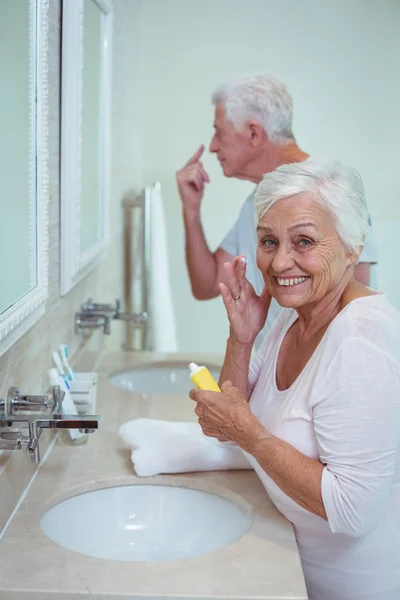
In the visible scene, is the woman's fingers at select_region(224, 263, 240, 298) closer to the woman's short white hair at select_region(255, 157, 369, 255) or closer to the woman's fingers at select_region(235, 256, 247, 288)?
the woman's fingers at select_region(235, 256, 247, 288)

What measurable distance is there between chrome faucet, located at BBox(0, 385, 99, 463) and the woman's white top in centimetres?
30

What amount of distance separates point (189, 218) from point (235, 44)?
976mm

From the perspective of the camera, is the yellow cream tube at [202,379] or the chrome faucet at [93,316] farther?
the chrome faucet at [93,316]

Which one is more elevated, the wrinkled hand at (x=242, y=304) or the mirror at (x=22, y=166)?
the mirror at (x=22, y=166)

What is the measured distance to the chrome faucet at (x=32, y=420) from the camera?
4.16 ft

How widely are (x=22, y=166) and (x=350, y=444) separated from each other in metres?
0.68

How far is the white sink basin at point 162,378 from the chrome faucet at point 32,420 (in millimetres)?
833

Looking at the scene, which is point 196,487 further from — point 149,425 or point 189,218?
point 189,218

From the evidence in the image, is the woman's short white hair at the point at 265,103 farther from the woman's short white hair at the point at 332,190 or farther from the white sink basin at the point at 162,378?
the woman's short white hair at the point at 332,190

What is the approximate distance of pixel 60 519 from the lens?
1365 mm

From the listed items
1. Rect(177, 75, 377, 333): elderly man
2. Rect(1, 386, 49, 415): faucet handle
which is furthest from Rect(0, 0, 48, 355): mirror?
Rect(177, 75, 377, 333): elderly man

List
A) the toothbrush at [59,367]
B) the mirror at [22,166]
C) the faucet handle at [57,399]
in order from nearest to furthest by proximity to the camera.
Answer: the mirror at [22,166], the faucet handle at [57,399], the toothbrush at [59,367]

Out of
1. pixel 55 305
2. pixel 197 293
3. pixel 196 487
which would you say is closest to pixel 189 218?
pixel 197 293

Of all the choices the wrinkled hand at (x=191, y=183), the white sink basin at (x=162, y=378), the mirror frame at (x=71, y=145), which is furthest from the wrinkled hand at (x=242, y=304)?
the wrinkled hand at (x=191, y=183)
